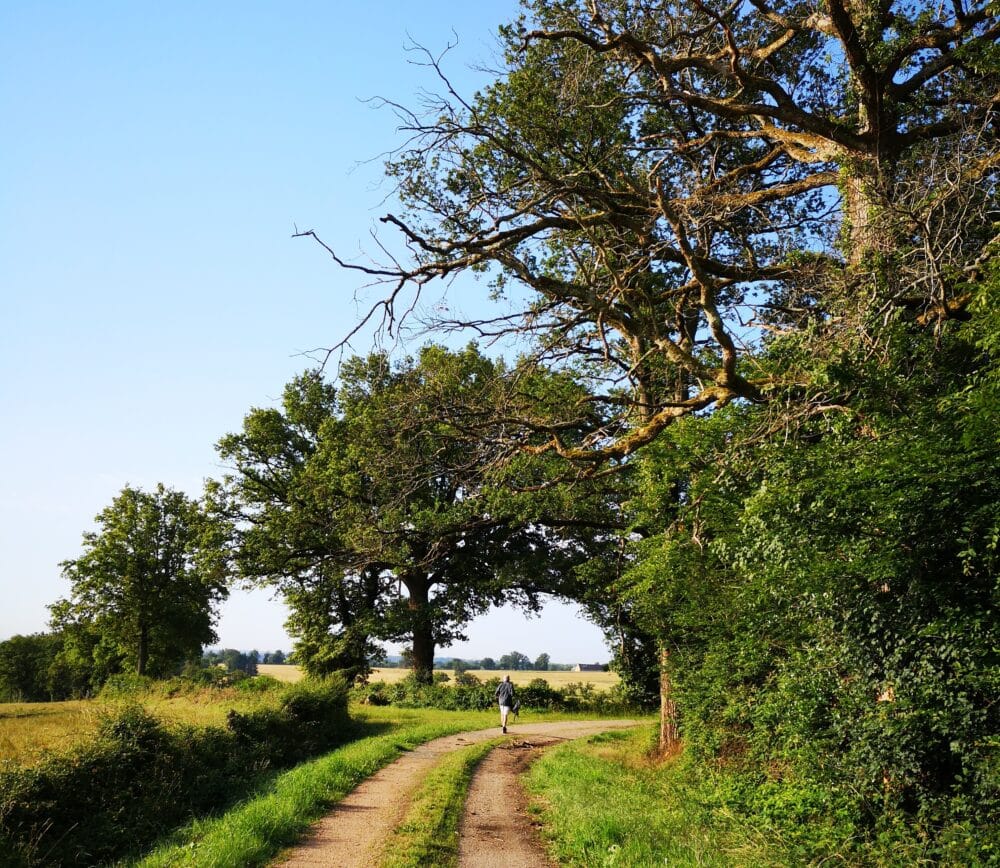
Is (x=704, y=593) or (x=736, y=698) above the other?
(x=704, y=593)

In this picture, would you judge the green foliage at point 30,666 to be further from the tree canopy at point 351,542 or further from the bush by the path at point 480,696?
the bush by the path at point 480,696

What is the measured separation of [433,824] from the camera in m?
9.82

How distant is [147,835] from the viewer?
11688mm

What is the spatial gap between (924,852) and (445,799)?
703 cm

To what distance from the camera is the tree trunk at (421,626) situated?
118ft

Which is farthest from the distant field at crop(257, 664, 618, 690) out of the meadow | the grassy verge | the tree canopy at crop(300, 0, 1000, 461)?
the tree canopy at crop(300, 0, 1000, 461)

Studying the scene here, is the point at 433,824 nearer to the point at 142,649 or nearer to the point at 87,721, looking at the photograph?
the point at 87,721

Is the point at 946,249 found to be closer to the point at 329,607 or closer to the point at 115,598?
the point at 329,607

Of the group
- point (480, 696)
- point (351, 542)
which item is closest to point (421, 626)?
point (480, 696)

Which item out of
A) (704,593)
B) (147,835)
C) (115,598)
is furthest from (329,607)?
(704,593)

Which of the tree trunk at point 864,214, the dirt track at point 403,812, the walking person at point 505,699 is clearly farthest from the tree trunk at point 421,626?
the tree trunk at point 864,214

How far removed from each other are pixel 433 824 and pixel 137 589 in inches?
1733

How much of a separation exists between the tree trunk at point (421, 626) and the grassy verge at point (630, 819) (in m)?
19.9

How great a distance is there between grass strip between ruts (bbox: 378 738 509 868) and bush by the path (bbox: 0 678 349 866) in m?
4.08
